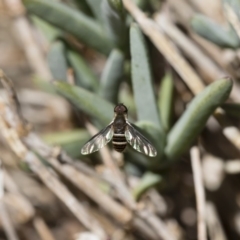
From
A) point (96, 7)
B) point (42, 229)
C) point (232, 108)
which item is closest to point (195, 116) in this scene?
point (232, 108)

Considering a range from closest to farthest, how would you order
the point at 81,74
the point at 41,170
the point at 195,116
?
the point at 195,116, the point at 41,170, the point at 81,74

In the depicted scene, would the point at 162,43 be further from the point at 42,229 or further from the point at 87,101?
the point at 42,229

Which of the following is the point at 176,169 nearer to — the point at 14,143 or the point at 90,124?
the point at 90,124

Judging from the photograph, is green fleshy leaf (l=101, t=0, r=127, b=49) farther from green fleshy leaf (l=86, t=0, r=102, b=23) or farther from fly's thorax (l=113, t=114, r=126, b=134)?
fly's thorax (l=113, t=114, r=126, b=134)

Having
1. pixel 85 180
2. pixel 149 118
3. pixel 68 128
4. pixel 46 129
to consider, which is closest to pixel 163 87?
pixel 149 118

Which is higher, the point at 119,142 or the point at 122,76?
the point at 122,76
